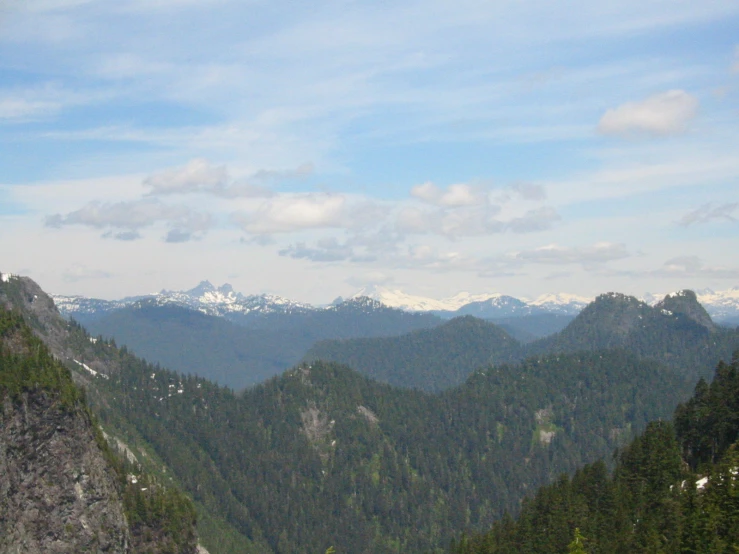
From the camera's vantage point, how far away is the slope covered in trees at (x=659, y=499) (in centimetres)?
9331

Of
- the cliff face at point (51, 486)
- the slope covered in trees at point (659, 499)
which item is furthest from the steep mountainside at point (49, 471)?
the slope covered in trees at point (659, 499)

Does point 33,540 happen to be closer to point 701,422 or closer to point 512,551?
point 512,551

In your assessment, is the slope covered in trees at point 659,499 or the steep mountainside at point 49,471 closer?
the slope covered in trees at point 659,499

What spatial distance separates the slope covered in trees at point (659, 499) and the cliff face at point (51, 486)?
276 feet

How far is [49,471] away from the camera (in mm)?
181125

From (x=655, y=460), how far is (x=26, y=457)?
440 feet

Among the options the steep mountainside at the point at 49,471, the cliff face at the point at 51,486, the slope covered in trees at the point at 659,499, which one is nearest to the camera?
the slope covered in trees at the point at 659,499

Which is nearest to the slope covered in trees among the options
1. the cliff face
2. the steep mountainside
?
the cliff face

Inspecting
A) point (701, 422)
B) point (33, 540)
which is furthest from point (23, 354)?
point (701, 422)

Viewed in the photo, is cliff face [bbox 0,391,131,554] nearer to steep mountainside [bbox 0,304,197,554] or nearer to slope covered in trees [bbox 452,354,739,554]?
steep mountainside [bbox 0,304,197,554]

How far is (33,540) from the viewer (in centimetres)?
17450

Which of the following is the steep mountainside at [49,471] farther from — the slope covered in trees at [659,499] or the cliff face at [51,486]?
Answer: the slope covered in trees at [659,499]

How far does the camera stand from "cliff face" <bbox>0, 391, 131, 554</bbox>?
17350cm

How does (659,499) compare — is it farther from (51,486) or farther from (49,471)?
(49,471)
